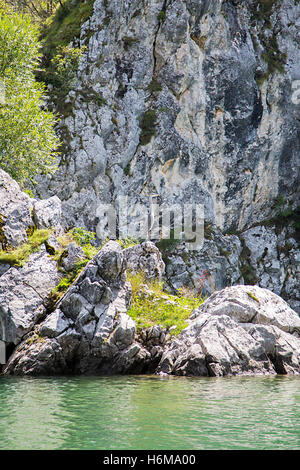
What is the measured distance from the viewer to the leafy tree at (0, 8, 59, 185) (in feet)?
63.2

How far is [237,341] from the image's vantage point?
13.0m

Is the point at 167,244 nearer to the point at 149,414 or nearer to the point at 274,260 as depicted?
the point at 274,260

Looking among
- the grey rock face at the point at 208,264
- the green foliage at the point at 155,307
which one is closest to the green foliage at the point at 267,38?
the grey rock face at the point at 208,264

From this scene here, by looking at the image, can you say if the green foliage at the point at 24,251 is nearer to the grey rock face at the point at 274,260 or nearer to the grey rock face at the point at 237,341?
the grey rock face at the point at 237,341

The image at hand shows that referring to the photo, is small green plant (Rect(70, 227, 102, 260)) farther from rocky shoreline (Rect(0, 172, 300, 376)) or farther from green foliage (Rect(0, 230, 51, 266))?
green foliage (Rect(0, 230, 51, 266))

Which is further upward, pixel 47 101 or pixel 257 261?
pixel 47 101

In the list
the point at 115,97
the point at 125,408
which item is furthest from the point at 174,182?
the point at 125,408

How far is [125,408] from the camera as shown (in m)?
8.40

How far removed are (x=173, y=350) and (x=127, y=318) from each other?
1.63 meters

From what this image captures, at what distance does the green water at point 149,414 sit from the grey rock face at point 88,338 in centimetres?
93

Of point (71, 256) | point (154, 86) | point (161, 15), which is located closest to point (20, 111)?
point (71, 256)

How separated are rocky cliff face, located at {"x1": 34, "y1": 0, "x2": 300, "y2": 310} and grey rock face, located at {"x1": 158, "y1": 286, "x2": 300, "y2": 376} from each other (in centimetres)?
2139
